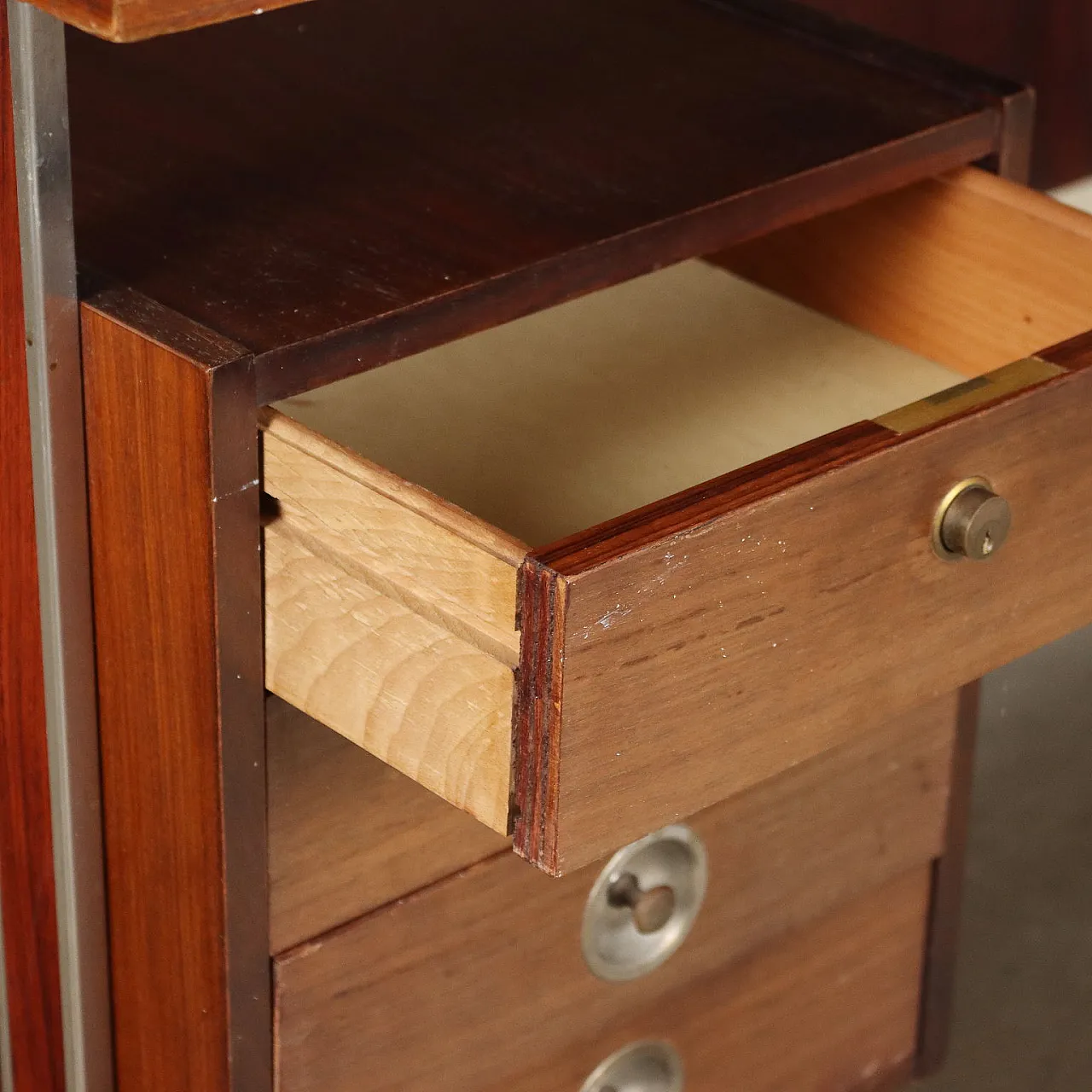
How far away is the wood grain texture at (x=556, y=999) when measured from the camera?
863 mm

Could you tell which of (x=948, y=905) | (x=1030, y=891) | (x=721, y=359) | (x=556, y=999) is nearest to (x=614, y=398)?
(x=721, y=359)

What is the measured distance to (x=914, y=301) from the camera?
3.22 ft

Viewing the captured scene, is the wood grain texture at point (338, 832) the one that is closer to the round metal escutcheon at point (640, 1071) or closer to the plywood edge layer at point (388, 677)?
the plywood edge layer at point (388, 677)

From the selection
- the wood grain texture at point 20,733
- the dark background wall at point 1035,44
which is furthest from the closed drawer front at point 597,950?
the dark background wall at point 1035,44

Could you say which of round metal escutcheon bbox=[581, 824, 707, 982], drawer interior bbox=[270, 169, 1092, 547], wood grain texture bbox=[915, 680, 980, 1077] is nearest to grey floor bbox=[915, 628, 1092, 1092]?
wood grain texture bbox=[915, 680, 980, 1077]

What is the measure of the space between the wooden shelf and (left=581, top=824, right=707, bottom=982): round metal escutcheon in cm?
30

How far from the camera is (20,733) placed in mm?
812

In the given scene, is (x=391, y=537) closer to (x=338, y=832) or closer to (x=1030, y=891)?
(x=338, y=832)

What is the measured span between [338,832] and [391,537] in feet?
0.64

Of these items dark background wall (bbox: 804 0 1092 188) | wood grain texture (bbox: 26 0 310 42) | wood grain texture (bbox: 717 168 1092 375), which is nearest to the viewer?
wood grain texture (bbox: 26 0 310 42)

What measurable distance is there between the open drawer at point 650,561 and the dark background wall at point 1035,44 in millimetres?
553

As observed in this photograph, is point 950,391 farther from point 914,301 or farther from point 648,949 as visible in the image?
point 648,949

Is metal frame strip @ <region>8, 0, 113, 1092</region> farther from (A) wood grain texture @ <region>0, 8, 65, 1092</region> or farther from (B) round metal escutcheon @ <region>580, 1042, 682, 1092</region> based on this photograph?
(B) round metal escutcheon @ <region>580, 1042, 682, 1092</region>

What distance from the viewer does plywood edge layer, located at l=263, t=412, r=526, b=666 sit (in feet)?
2.12
